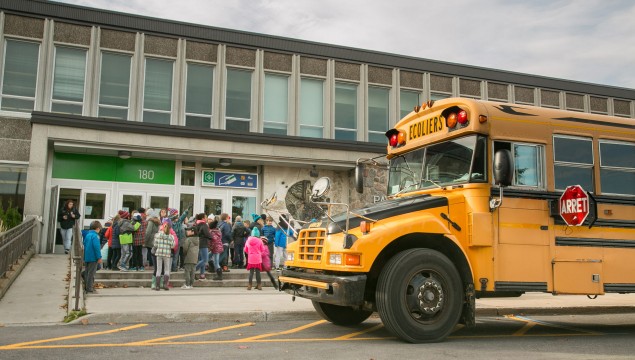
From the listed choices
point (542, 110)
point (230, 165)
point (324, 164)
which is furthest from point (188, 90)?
point (542, 110)

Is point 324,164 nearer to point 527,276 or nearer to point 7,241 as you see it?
point 7,241

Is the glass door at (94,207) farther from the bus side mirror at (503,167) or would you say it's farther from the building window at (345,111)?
the bus side mirror at (503,167)

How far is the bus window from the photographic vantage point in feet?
24.5

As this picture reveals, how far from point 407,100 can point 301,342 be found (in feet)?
63.3

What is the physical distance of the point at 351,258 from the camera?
6.62 m

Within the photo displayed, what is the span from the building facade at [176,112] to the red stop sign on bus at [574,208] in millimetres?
13360

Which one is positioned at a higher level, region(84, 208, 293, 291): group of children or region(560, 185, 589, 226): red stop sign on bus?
region(560, 185, 589, 226): red stop sign on bus

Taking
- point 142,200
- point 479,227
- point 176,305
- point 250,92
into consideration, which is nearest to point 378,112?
point 250,92

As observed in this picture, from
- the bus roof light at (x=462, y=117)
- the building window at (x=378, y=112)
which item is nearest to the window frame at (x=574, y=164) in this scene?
the bus roof light at (x=462, y=117)

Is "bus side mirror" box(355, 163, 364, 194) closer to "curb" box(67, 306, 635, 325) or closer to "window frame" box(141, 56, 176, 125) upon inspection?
"curb" box(67, 306, 635, 325)

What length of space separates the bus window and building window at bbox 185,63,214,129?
619 inches

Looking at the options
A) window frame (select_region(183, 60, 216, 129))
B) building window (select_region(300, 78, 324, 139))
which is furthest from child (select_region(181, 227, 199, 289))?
building window (select_region(300, 78, 324, 139))

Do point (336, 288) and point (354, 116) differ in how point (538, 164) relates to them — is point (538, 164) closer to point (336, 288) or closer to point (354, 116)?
point (336, 288)

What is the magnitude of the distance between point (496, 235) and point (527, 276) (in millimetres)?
674
